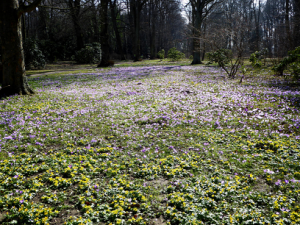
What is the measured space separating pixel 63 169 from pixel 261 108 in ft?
23.6

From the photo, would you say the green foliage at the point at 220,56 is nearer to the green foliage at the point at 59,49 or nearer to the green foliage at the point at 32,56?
the green foliage at the point at 32,56

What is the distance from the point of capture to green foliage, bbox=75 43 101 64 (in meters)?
29.3

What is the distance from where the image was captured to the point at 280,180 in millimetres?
3932

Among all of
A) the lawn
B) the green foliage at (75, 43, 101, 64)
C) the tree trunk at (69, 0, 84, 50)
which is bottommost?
the lawn

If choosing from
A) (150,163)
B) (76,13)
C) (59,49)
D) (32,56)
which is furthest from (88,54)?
(150,163)

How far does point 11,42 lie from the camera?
918 centimetres

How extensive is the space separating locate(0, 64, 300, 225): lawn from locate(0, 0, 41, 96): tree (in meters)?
1.34

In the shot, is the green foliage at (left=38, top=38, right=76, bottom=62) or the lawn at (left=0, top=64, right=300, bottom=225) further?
the green foliage at (left=38, top=38, right=76, bottom=62)

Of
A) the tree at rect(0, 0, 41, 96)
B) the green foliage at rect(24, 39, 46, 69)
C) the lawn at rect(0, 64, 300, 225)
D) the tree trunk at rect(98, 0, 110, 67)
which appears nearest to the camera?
the lawn at rect(0, 64, 300, 225)

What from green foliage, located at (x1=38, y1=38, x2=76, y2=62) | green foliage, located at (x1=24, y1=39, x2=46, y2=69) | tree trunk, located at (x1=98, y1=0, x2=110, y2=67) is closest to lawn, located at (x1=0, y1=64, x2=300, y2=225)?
green foliage, located at (x1=24, y1=39, x2=46, y2=69)

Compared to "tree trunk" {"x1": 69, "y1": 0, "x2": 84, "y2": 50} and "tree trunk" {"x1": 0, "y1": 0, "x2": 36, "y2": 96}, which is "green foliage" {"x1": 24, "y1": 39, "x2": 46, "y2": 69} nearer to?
"tree trunk" {"x1": 69, "y1": 0, "x2": 84, "y2": 50}

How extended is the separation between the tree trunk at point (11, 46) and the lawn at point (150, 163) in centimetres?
131

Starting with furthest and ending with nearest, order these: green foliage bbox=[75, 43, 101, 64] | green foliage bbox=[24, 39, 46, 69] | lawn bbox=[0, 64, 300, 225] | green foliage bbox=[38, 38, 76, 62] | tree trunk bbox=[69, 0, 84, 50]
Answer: green foliage bbox=[38, 38, 76, 62] < green foliage bbox=[75, 43, 101, 64] < green foliage bbox=[24, 39, 46, 69] < tree trunk bbox=[69, 0, 84, 50] < lawn bbox=[0, 64, 300, 225]

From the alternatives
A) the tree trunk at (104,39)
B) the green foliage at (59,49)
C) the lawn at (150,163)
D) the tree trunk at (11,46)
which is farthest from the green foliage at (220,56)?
the green foliage at (59,49)
